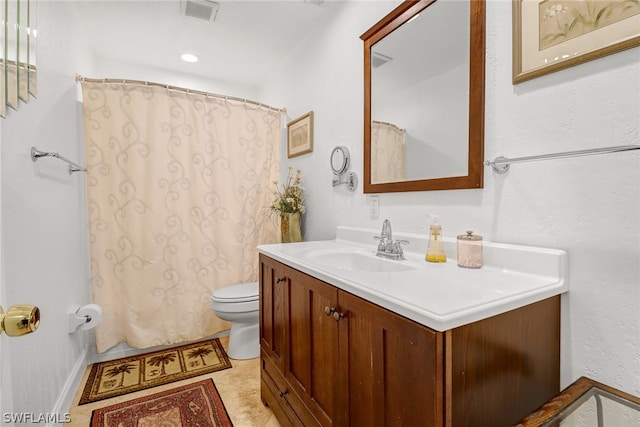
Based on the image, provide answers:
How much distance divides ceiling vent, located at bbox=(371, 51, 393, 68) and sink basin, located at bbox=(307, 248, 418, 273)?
985 millimetres

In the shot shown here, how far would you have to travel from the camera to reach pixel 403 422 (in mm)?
713

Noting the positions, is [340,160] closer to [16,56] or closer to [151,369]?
[16,56]

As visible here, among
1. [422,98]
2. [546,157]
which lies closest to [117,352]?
[422,98]

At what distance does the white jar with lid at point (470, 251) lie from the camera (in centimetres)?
107

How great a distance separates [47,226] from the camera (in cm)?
137

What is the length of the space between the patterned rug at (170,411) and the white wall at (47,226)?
0.80 ft

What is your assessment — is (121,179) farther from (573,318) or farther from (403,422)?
(573,318)

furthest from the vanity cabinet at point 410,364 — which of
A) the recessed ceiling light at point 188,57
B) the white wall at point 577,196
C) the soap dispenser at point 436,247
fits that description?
the recessed ceiling light at point 188,57

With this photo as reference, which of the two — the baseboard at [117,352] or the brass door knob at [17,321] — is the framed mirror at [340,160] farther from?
the baseboard at [117,352]

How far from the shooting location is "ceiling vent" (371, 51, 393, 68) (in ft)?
5.04

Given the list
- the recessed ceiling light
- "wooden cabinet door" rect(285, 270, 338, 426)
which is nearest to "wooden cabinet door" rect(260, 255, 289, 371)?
"wooden cabinet door" rect(285, 270, 338, 426)

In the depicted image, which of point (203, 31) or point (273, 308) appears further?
point (203, 31)

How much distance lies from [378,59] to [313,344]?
4.68 ft

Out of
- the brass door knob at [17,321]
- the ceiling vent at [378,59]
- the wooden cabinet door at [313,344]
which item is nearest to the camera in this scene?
the brass door knob at [17,321]
